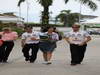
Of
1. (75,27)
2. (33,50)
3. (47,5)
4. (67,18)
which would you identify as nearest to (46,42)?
(33,50)

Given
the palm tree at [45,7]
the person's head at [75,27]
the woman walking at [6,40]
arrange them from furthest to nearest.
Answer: the palm tree at [45,7]
the woman walking at [6,40]
the person's head at [75,27]

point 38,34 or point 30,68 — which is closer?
point 30,68

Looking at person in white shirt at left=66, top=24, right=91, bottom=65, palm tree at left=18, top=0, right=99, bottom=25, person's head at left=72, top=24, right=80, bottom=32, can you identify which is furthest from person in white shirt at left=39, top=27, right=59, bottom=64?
palm tree at left=18, top=0, right=99, bottom=25

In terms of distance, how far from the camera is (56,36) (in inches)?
688

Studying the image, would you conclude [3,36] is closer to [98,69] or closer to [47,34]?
[47,34]

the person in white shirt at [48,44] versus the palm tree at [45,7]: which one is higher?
the person in white shirt at [48,44]

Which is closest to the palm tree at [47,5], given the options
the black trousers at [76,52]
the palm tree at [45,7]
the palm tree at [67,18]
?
the palm tree at [45,7]

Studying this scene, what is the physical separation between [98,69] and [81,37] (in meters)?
2.10

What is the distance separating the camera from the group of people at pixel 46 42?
1678cm

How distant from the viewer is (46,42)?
17484mm

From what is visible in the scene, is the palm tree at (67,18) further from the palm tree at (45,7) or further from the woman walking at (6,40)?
the woman walking at (6,40)

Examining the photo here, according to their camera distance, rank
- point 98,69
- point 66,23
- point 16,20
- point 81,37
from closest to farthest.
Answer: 1. point 98,69
2. point 81,37
3. point 16,20
4. point 66,23

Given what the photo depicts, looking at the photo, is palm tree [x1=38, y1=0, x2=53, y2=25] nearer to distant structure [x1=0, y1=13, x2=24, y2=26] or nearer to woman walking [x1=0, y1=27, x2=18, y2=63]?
distant structure [x1=0, y1=13, x2=24, y2=26]

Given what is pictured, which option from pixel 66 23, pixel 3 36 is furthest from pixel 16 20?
pixel 3 36
